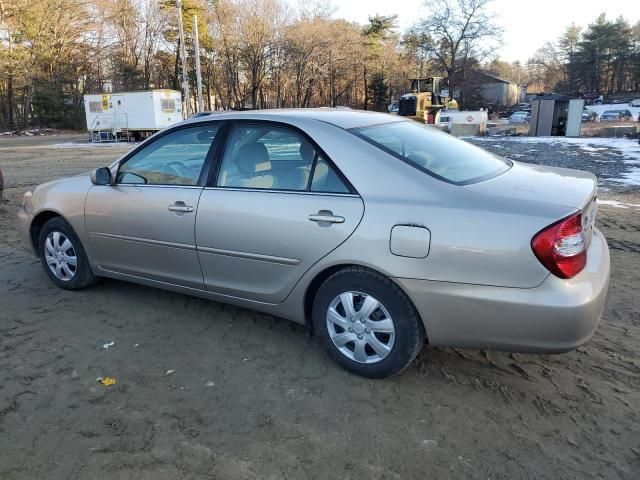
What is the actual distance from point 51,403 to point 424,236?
2.28 m

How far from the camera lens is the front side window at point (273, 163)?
3166mm

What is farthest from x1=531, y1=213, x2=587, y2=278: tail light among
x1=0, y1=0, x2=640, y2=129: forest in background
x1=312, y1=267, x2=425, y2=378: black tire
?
x1=0, y1=0, x2=640, y2=129: forest in background

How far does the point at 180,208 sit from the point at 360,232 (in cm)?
144

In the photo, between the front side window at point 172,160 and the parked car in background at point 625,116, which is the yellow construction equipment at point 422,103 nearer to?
the parked car in background at point 625,116

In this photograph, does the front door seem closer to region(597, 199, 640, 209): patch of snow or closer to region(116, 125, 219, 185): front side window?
region(116, 125, 219, 185): front side window

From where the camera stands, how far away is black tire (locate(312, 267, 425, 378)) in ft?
9.40

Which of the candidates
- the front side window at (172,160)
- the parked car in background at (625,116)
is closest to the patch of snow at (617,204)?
the front side window at (172,160)

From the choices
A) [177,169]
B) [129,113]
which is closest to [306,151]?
[177,169]

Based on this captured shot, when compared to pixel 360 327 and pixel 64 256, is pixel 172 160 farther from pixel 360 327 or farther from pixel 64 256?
pixel 360 327

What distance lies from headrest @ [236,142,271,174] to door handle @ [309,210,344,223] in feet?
2.23

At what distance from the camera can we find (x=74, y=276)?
4496 mm

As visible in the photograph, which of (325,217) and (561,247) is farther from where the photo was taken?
(325,217)

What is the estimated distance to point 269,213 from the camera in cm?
324

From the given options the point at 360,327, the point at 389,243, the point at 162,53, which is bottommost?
the point at 360,327
